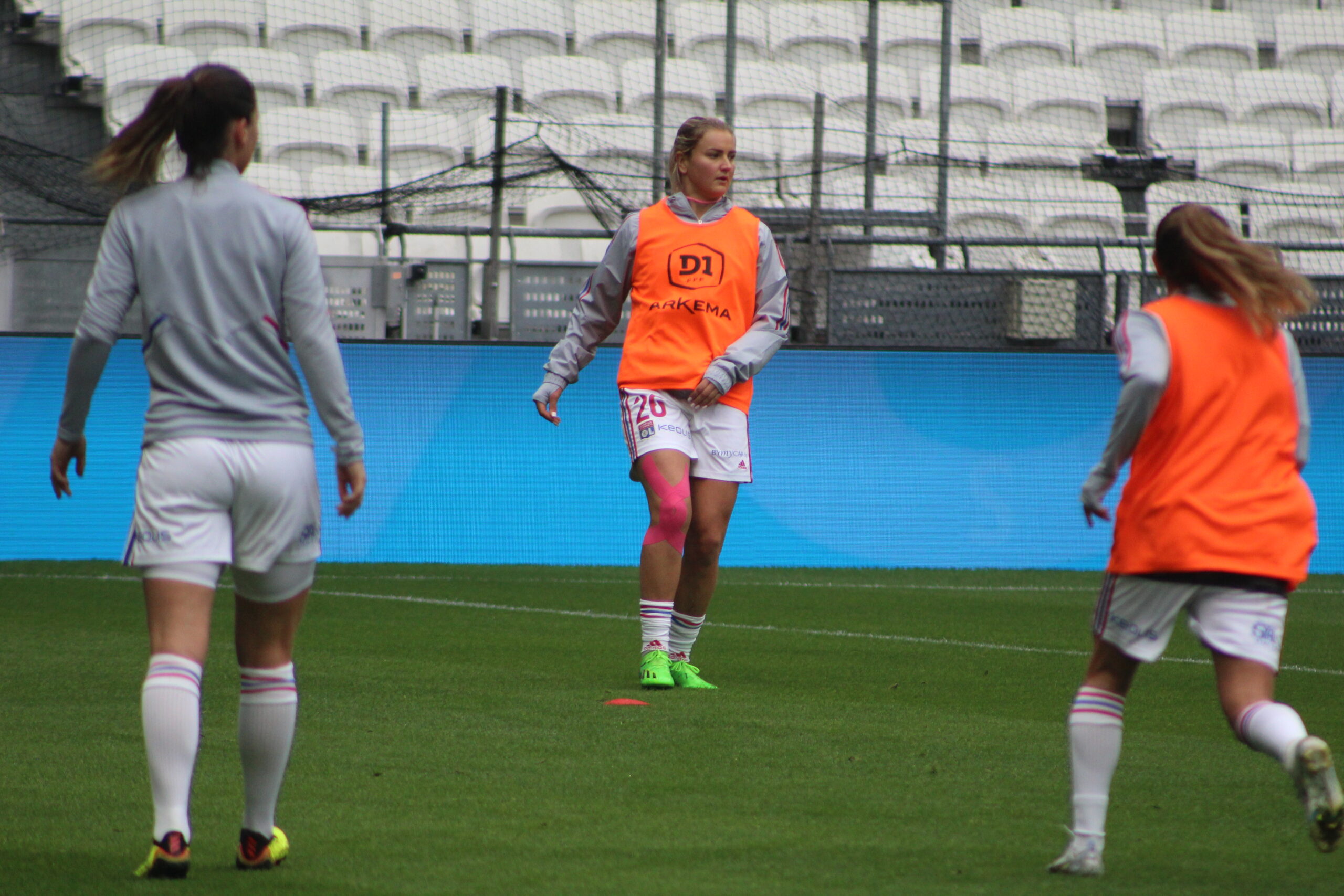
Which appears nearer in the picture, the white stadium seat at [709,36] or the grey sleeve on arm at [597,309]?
the grey sleeve on arm at [597,309]

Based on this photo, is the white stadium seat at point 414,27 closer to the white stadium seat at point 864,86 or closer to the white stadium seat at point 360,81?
the white stadium seat at point 360,81

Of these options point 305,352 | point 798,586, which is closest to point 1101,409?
point 798,586

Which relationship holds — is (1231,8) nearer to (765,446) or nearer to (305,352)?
(765,446)

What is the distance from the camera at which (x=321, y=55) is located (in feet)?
55.1

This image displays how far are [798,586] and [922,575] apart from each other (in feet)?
3.95

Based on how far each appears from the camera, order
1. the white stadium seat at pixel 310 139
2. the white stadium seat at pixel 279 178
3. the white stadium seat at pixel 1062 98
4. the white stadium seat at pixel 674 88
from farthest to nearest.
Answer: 1. the white stadium seat at pixel 1062 98
2. the white stadium seat at pixel 674 88
3. the white stadium seat at pixel 310 139
4. the white stadium seat at pixel 279 178

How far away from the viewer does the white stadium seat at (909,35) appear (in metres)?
16.9

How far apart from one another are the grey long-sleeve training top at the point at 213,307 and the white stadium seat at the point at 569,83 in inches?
566

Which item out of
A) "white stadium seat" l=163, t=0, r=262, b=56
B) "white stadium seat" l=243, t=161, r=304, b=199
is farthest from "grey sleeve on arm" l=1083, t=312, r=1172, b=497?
"white stadium seat" l=163, t=0, r=262, b=56

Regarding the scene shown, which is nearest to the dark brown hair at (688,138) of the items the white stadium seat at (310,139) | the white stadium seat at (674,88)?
the white stadium seat at (674,88)

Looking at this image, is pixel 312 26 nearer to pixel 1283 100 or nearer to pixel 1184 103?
pixel 1184 103

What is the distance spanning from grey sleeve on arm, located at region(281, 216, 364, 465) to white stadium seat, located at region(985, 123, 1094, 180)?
30.1ft

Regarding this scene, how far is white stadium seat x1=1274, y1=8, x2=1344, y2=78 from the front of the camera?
17703 mm

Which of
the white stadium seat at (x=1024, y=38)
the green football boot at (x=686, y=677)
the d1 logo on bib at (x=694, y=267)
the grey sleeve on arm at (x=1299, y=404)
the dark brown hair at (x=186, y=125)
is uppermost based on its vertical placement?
the white stadium seat at (x=1024, y=38)
